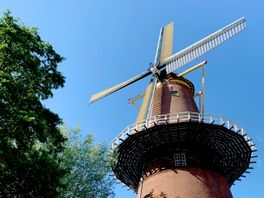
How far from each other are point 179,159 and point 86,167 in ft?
23.5

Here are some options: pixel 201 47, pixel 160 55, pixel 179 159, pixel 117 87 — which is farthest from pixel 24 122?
pixel 160 55

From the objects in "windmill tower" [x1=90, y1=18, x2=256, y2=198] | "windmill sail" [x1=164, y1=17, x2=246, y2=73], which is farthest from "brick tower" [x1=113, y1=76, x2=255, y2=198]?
"windmill sail" [x1=164, y1=17, x2=246, y2=73]

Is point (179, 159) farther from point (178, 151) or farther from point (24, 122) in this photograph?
point (24, 122)

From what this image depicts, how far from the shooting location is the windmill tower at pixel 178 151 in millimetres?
17406

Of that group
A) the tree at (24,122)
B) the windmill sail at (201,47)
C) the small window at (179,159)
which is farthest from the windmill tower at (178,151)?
the tree at (24,122)

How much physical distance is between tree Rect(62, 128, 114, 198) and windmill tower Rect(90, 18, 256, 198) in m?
1.40

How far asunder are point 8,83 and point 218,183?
13382 mm

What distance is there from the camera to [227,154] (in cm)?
1961

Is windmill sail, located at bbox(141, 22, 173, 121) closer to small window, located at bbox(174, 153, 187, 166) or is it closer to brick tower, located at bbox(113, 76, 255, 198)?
brick tower, located at bbox(113, 76, 255, 198)

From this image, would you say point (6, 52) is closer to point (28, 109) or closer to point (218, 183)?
point (28, 109)

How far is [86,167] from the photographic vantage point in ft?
70.7

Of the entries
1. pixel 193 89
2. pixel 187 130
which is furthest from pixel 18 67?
pixel 193 89

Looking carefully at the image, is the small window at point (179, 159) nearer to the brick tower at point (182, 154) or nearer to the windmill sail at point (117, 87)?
the brick tower at point (182, 154)

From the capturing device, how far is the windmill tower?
17.4m
